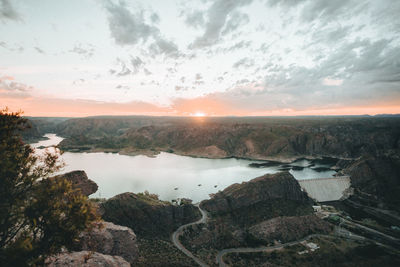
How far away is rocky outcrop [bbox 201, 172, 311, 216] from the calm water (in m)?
19.2

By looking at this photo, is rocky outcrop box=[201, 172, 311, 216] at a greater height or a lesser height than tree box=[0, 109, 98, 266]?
lesser

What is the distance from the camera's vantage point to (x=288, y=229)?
59.8 metres

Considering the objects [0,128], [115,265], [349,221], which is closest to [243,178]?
[349,221]

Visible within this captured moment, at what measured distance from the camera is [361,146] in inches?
7854

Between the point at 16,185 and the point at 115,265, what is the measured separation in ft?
39.7

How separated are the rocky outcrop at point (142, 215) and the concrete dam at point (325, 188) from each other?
63.0 meters

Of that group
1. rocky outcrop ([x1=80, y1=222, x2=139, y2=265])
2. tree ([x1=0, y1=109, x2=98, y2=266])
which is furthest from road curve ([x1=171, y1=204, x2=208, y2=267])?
tree ([x1=0, y1=109, x2=98, y2=266])

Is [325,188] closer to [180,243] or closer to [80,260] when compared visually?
[180,243]

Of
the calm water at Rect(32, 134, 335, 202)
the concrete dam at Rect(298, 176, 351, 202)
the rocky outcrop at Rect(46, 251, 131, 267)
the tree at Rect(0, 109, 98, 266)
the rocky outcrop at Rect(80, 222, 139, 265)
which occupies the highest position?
the tree at Rect(0, 109, 98, 266)

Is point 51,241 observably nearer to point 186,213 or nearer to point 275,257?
point 275,257

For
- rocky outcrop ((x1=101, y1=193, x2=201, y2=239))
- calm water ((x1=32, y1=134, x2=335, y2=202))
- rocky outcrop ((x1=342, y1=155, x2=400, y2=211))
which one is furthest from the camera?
calm water ((x1=32, y1=134, x2=335, y2=202))

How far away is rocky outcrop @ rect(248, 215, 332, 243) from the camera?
5775 cm

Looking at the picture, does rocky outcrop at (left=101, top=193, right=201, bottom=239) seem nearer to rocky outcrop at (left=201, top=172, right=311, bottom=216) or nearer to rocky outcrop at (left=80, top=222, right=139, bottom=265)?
rocky outcrop at (left=201, top=172, right=311, bottom=216)

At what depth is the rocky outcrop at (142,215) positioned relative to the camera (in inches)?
2212
